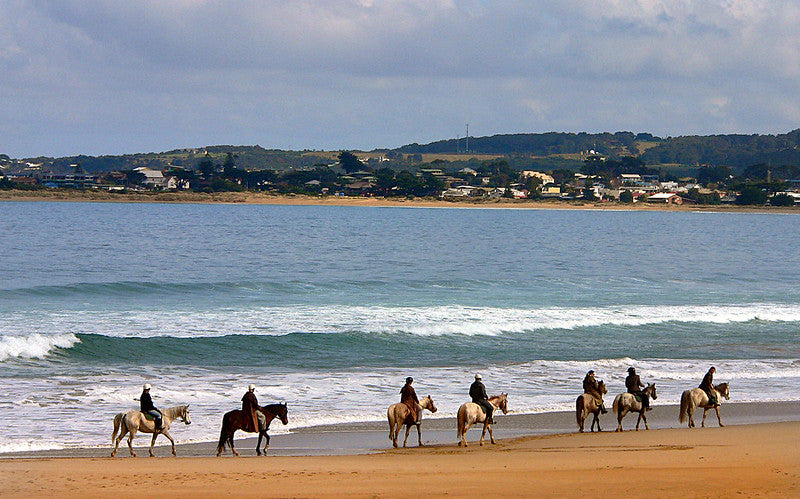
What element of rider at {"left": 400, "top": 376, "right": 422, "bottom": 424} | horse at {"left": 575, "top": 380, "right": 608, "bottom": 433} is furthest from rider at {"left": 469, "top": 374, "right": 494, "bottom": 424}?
horse at {"left": 575, "top": 380, "right": 608, "bottom": 433}

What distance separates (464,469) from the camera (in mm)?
13789

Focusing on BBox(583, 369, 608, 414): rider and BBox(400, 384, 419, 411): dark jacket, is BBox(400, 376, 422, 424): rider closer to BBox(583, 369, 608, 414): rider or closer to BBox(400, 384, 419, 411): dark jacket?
BBox(400, 384, 419, 411): dark jacket

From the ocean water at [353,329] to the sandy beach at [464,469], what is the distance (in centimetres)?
248

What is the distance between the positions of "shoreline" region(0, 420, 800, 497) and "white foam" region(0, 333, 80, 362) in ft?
37.7

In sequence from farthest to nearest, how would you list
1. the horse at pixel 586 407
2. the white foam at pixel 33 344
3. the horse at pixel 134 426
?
1. the white foam at pixel 33 344
2. the horse at pixel 586 407
3. the horse at pixel 134 426

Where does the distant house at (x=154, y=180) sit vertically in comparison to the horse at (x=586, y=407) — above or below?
above

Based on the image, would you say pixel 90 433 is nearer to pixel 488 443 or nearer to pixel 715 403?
pixel 488 443

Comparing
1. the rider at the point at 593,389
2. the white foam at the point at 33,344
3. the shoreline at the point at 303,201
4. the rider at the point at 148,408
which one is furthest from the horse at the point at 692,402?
the shoreline at the point at 303,201

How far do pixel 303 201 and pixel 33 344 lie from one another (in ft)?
484

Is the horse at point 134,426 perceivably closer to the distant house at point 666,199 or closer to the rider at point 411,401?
the rider at point 411,401

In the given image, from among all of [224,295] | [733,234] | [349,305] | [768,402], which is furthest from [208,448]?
[733,234]

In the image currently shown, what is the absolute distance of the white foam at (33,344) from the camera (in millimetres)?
24953

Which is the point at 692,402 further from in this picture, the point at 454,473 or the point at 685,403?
the point at 454,473

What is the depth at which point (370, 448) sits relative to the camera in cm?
1594
